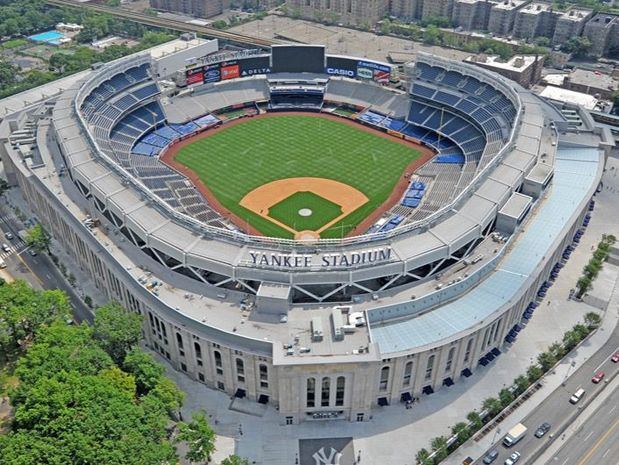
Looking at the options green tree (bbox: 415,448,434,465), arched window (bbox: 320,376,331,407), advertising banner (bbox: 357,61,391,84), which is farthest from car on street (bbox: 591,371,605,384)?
advertising banner (bbox: 357,61,391,84)

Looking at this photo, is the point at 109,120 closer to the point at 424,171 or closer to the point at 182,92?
the point at 182,92

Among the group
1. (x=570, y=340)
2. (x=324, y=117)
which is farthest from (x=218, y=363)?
(x=324, y=117)

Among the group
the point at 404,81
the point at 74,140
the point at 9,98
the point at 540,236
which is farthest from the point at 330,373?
the point at 9,98

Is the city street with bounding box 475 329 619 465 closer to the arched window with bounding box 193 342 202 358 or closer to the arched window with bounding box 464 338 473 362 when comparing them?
the arched window with bounding box 464 338 473 362

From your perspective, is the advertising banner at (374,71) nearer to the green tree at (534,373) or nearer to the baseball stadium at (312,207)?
the baseball stadium at (312,207)

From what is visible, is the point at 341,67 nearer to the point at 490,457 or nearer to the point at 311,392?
the point at 311,392

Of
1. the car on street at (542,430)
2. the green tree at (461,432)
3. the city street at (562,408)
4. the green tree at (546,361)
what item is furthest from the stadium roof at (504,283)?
the car on street at (542,430)

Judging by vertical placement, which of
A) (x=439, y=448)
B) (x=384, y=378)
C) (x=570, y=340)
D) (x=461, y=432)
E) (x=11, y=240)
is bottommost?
(x=439, y=448)
